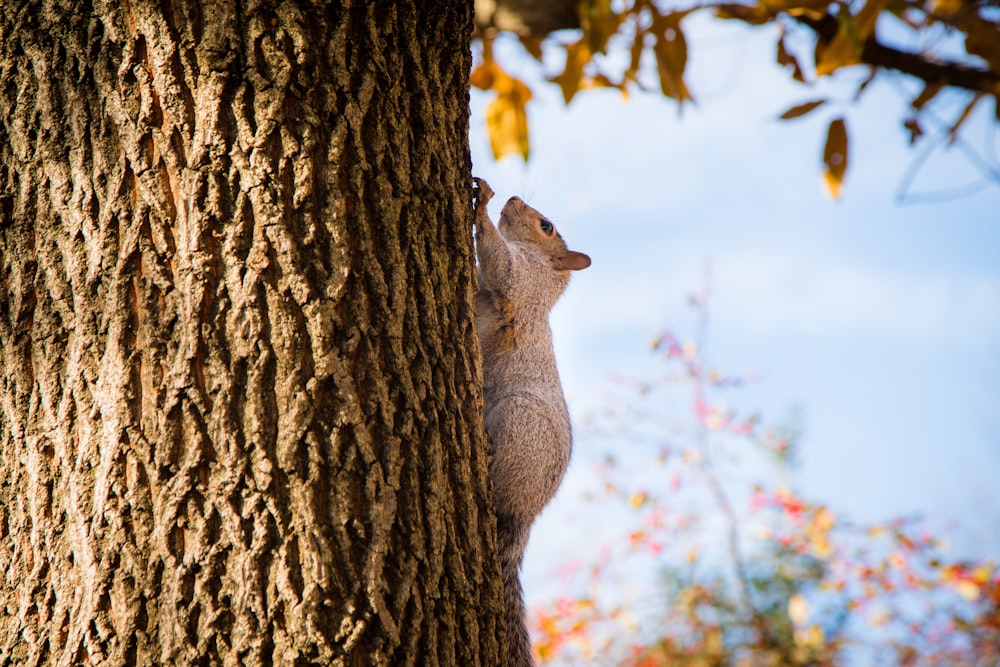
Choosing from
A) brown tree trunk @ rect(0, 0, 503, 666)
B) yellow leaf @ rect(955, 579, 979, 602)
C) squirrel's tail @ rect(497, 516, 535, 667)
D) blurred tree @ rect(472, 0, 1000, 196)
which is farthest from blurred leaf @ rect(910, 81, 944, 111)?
yellow leaf @ rect(955, 579, 979, 602)

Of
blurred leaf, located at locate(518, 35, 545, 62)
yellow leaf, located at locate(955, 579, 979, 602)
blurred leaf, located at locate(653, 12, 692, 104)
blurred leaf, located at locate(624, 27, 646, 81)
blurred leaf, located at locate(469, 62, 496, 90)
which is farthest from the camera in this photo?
yellow leaf, located at locate(955, 579, 979, 602)

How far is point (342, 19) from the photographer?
1931 millimetres

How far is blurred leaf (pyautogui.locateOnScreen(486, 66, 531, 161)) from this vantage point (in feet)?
12.6

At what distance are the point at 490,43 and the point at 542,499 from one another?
8.23 feet

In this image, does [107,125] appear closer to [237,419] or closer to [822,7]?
[237,419]

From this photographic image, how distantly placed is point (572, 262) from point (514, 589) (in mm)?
1687

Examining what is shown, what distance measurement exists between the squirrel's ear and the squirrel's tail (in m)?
1.42

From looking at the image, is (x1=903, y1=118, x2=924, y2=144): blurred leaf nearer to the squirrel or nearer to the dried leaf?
the dried leaf

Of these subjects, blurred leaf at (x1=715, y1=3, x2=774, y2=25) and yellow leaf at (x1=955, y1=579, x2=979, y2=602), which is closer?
blurred leaf at (x1=715, y1=3, x2=774, y2=25)

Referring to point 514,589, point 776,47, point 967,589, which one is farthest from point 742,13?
point 967,589

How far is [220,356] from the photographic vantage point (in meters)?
1.74

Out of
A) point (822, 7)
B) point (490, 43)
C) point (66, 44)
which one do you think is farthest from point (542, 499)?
point (490, 43)

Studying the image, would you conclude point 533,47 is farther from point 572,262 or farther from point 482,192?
point 482,192

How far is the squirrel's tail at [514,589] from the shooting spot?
2604mm
